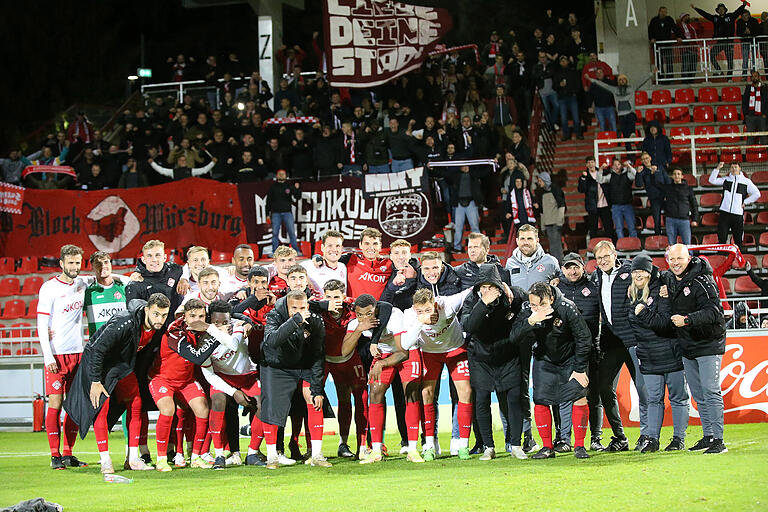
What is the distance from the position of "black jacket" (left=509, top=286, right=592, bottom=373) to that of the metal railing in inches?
612

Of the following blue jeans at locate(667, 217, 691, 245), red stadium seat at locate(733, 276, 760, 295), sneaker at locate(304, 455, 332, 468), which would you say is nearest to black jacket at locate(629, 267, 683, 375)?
sneaker at locate(304, 455, 332, 468)

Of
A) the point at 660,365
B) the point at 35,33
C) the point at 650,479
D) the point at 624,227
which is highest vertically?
the point at 35,33

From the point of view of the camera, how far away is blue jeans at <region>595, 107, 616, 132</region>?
20734 mm

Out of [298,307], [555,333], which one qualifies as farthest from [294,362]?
[555,333]

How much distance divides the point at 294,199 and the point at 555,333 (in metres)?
9.51

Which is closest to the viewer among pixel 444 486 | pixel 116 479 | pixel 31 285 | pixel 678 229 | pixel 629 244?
pixel 444 486

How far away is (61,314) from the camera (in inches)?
425

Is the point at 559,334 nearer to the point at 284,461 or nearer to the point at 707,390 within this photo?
the point at 707,390

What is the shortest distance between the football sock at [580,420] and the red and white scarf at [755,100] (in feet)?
43.1

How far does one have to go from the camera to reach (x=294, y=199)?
17969mm

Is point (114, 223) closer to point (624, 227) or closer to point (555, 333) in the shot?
point (624, 227)

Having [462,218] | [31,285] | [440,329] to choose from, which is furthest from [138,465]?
[31,285]

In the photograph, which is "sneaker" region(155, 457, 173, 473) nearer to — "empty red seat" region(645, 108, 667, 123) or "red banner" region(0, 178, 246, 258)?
"red banner" region(0, 178, 246, 258)

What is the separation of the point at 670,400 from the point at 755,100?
41.7 ft
